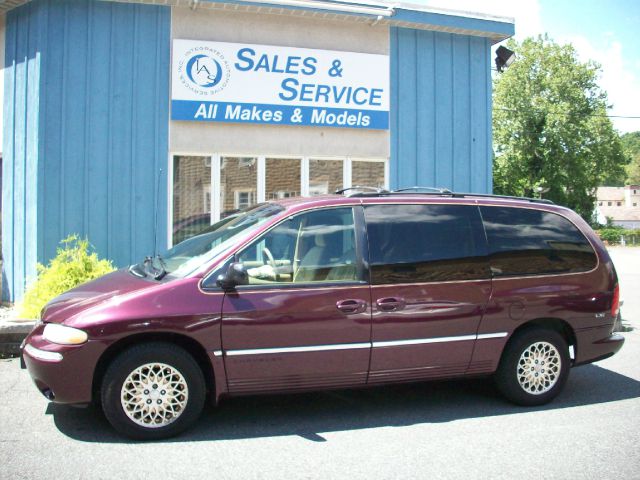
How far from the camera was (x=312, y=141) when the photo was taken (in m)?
10.6

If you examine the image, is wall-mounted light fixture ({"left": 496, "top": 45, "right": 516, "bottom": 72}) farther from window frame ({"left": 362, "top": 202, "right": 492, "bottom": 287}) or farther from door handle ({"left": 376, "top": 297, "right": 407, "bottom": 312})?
door handle ({"left": 376, "top": 297, "right": 407, "bottom": 312})

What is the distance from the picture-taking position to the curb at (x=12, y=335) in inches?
271

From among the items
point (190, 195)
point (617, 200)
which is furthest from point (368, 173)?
point (617, 200)

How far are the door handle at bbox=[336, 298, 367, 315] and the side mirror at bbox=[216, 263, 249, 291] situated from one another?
2.57 ft

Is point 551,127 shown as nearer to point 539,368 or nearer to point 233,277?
point 539,368

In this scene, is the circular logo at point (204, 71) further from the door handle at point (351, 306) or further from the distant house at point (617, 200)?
the distant house at point (617, 200)

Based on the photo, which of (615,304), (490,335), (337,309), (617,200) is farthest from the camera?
(617,200)

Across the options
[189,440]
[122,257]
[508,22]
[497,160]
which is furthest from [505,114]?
[189,440]

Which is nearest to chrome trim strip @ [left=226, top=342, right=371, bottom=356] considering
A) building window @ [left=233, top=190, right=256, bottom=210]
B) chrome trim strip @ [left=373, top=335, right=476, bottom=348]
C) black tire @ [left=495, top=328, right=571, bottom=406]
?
chrome trim strip @ [left=373, top=335, right=476, bottom=348]

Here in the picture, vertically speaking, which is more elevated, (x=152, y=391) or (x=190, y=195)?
(x=190, y=195)

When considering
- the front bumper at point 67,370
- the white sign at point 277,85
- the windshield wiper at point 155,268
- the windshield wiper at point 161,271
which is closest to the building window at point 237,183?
the white sign at point 277,85

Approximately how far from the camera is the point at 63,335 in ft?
14.8

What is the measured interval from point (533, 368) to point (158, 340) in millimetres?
3293

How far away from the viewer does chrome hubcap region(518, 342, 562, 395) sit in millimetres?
5594
